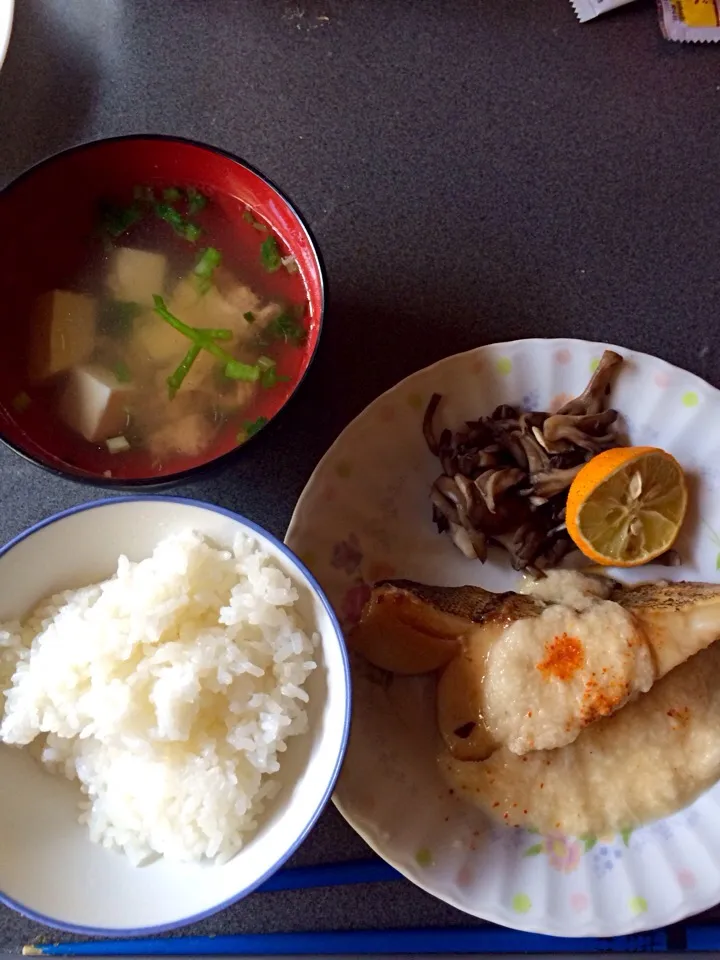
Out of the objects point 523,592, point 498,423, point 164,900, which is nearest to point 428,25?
point 498,423

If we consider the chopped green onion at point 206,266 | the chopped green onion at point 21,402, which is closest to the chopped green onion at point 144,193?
the chopped green onion at point 206,266

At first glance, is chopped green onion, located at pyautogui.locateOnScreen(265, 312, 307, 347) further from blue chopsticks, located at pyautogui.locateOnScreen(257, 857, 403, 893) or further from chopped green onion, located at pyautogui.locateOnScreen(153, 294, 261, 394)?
blue chopsticks, located at pyautogui.locateOnScreen(257, 857, 403, 893)

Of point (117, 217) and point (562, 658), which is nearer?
point (562, 658)

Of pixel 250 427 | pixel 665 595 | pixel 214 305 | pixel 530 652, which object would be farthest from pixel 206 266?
pixel 665 595

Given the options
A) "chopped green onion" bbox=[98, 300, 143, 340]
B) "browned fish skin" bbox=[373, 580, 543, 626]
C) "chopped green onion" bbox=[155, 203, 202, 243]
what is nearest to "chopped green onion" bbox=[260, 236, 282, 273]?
"chopped green onion" bbox=[155, 203, 202, 243]

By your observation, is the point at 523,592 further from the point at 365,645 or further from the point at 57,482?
the point at 57,482

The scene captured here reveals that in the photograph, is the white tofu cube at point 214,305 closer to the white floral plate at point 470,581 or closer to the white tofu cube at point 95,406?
the white tofu cube at point 95,406

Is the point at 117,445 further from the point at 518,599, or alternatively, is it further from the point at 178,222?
the point at 518,599
